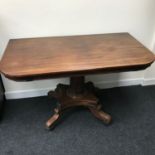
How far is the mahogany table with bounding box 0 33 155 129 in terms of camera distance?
1102 mm

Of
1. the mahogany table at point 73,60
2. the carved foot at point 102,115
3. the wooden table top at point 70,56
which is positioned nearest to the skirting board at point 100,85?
the mahogany table at point 73,60

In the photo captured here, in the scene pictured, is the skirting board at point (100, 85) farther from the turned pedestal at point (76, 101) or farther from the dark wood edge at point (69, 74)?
the dark wood edge at point (69, 74)

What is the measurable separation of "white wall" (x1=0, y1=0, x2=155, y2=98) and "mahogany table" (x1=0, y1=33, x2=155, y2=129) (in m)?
0.08

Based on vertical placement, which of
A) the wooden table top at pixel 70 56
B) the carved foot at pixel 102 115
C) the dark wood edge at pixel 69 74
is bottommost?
the carved foot at pixel 102 115

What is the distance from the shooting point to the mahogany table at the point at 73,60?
1102mm

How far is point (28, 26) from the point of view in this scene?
1.50 metres

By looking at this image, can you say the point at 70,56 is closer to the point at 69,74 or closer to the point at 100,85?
the point at 69,74

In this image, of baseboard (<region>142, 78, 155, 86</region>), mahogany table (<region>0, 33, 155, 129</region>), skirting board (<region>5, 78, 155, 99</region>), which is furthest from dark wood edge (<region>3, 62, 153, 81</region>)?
baseboard (<region>142, 78, 155, 86</region>)

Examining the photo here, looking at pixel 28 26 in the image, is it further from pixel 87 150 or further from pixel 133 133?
pixel 133 133

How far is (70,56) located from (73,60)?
64mm

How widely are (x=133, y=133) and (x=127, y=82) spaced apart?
2.13 ft

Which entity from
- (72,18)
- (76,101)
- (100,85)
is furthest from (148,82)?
(72,18)

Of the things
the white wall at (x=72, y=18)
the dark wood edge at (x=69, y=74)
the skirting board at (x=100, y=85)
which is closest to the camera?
the dark wood edge at (x=69, y=74)

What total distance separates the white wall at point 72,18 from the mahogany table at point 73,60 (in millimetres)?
81
